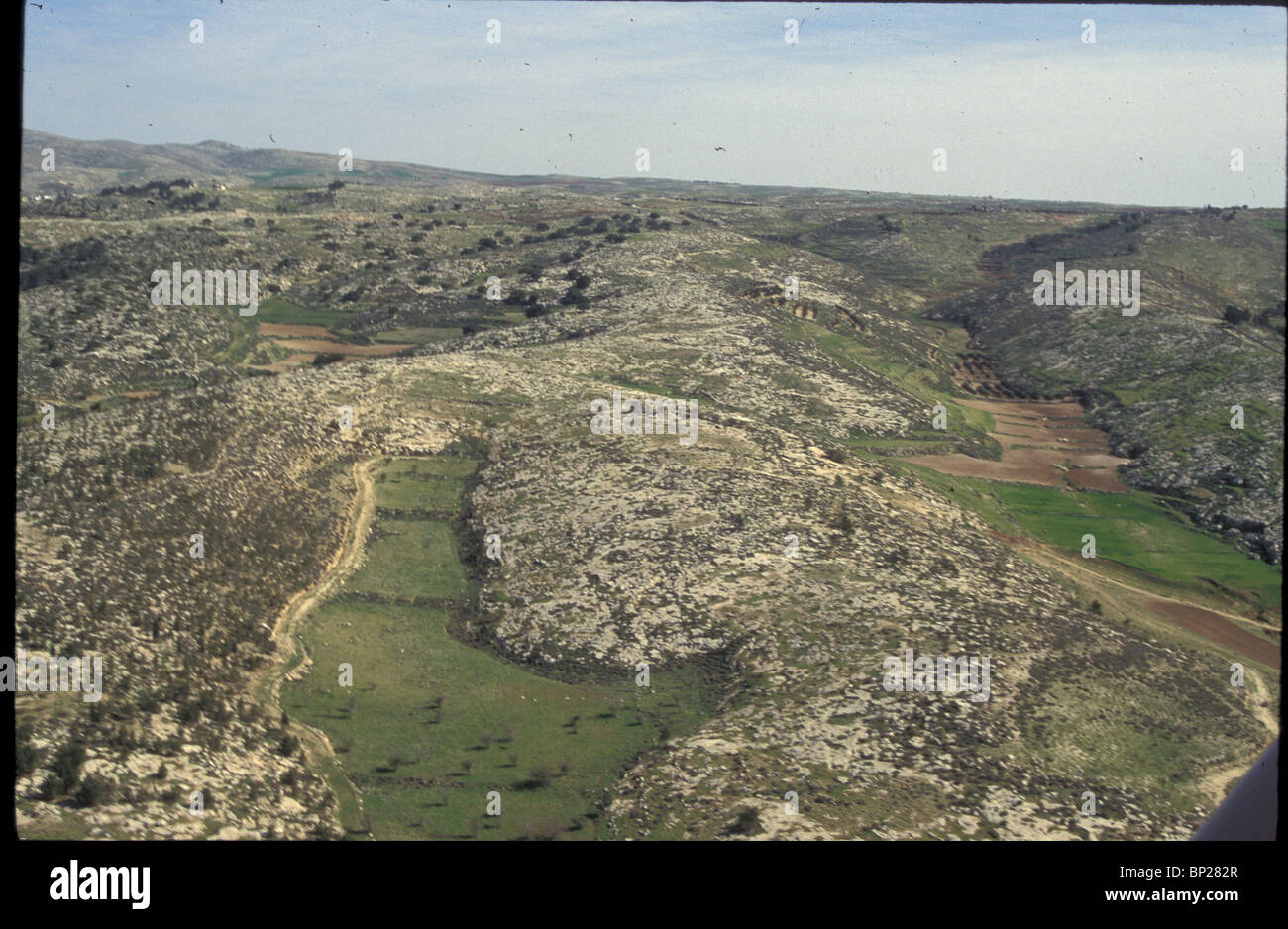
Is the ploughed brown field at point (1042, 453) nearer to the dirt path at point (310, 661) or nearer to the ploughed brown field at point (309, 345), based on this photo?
the dirt path at point (310, 661)

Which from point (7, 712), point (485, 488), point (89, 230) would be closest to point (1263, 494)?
point (485, 488)

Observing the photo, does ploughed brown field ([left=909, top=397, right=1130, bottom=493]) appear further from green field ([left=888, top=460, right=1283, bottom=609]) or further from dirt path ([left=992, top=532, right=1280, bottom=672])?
dirt path ([left=992, top=532, right=1280, bottom=672])

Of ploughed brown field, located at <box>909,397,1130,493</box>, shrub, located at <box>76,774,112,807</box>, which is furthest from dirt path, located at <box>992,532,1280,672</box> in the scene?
shrub, located at <box>76,774,112,807</box>

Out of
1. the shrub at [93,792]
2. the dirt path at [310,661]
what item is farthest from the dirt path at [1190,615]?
the shrub at [93,792]

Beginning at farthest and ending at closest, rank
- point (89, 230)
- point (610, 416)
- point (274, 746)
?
1. point (89, 230)
2. point (610, 416)
3. point (274, 746)

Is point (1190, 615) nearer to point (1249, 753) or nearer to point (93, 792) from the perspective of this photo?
point (1249, 753)

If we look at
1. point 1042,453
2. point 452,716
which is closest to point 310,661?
point 452,716

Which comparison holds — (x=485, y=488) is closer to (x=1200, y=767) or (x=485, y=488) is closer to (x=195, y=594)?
(x=195, y=594)
